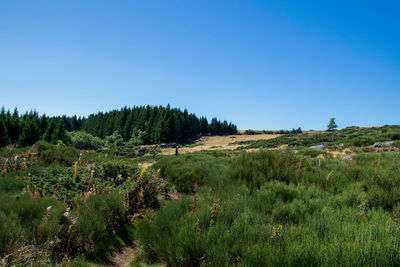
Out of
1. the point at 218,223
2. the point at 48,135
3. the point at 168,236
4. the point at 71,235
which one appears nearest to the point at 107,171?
the point at 71,235

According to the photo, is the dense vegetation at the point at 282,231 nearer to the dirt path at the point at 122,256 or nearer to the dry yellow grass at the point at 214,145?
the dirt path at the point at 122,256

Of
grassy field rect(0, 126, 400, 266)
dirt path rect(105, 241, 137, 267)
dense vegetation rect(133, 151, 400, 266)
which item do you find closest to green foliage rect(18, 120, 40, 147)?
grassy field rect(0, 126, 400, 266)

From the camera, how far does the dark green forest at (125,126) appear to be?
1956 inches

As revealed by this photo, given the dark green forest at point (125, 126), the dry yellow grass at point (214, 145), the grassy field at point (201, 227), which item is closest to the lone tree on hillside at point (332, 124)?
the dry yellow grass at point (214, 145)

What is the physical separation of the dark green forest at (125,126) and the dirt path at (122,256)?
53709 millimetres

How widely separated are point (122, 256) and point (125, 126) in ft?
255

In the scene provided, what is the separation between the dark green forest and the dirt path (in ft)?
176

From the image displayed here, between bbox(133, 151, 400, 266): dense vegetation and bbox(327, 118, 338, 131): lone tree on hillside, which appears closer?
bbox(133, 151, 400, 266): dense vegetation

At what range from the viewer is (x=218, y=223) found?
286 cm

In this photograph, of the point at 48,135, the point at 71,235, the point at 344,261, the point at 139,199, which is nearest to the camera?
the point at 344,261

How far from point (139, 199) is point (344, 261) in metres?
3.93

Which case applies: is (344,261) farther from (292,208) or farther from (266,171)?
(266,171)

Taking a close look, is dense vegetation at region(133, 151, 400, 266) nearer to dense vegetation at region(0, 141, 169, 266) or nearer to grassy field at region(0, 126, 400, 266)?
grassy field at region(0, 126, 400, 266)

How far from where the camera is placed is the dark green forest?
49678 mm
